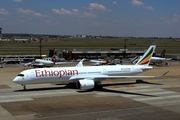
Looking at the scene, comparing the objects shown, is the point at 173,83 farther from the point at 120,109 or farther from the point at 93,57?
the point at 93,57

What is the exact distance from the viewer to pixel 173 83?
54.3 m

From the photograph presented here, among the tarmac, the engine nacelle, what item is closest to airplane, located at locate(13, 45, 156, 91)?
the engine nacelle

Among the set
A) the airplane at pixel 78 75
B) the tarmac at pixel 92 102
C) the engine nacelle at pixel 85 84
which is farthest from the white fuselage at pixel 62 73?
the engine nacelle at pixel 85 84

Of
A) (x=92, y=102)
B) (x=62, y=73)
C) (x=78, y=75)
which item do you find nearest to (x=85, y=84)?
(x=78, y=75)

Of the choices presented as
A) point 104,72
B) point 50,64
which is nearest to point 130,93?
point 104,72

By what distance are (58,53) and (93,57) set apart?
50.1 feet

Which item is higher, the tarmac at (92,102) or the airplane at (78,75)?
the airplane at (78,75)

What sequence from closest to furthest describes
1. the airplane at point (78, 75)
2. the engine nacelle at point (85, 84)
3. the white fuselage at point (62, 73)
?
the white fuselage at point (62, 73) → the airplane at point (78, 75) → the engine nacelle at point (85, 84)

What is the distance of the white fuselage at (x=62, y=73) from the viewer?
43.4 m

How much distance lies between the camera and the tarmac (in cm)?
3048

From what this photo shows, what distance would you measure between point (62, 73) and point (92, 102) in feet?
33.6

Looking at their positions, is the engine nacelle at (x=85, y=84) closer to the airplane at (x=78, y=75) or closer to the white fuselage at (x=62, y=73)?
the airplane at (x=78, y=75)

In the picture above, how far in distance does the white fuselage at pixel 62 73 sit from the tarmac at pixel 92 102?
1.84m

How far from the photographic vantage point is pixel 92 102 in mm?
37188
